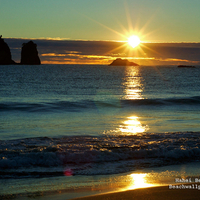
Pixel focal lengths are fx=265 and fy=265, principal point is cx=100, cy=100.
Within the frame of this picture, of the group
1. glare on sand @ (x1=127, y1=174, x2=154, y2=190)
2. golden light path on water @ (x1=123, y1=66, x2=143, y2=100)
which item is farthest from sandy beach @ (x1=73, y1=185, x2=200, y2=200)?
golden light path on water @ (x1=123, y1=66, x2=143, y2=100)

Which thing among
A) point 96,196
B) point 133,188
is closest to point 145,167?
point 133,188

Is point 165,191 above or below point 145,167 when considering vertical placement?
below

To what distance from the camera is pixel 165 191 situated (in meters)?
6.35

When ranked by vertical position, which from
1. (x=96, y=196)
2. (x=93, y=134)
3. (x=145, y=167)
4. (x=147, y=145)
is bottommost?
(x=96, y=196)

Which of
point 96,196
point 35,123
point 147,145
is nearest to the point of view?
point 96,196

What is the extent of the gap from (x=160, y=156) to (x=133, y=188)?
12.3 feet

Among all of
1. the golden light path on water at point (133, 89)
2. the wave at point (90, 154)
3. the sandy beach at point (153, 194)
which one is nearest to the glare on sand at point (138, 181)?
the sandy beach at point (153, 194)

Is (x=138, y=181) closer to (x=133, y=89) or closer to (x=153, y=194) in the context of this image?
(x=153, y=194)

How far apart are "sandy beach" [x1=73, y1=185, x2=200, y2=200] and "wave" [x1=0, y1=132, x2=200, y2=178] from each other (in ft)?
6.41

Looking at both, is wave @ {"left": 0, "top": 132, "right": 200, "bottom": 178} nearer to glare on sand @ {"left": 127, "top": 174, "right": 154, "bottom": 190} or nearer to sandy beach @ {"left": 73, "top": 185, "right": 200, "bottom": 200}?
glare on sand @ {"left": 127, "top": 174, "right": 154, "bottom": 190}

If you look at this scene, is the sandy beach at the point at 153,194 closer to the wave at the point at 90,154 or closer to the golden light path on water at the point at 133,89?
the wave at the point at 90,154

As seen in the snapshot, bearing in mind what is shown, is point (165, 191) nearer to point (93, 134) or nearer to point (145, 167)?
point (145, 167)

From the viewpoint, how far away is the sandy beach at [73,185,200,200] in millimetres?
6003

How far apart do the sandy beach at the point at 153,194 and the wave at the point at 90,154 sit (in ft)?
6.41
